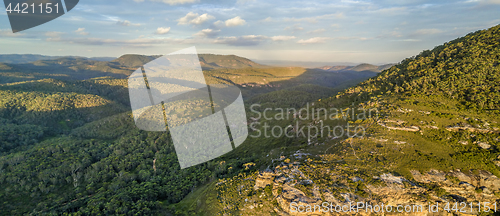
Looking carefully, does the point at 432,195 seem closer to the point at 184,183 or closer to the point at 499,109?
the point at 499,109

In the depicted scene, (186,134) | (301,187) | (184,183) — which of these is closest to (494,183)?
(301,187)

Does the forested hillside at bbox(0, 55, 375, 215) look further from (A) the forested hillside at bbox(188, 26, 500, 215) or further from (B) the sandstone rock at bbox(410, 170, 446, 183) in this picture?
(B) the sandstone rock at bbox(410, 170, 446, 183)

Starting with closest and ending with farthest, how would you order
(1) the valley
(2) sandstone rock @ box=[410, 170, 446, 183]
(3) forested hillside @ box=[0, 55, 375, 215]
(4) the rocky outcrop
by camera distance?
(2) sandstone rock @ box=[410, 170, 446, 183]
(1) the valley
(4) the rocky outcrop
(3) forested hillside @ box=[0, 55, 375, 215]

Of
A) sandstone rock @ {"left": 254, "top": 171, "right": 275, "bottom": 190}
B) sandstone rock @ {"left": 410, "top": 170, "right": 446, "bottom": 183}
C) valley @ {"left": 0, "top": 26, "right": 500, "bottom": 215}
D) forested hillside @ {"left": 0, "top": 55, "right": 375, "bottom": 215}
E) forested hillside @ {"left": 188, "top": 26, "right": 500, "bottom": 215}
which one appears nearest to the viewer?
forested hillside @ {"left": 188, "top": 26, "right": 500, "bottom": 215}

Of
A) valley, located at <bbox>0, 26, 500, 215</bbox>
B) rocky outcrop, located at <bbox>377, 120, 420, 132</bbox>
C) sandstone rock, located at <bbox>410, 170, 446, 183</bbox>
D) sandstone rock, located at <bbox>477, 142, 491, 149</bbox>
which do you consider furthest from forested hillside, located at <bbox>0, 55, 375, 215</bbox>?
sandstone rock, located at <bbox>477, 142, 491, 149</bbox>

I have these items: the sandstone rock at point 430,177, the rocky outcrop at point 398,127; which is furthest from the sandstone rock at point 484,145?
the sandstone rock at point 430,177

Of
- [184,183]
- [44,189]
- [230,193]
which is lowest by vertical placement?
[44,189]

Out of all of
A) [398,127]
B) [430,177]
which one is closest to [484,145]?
[398,127]

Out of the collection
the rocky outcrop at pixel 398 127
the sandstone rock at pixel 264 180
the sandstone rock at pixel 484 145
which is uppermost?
the rocky outcrop at pixel 398 127

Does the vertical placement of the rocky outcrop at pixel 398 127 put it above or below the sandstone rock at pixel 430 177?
above

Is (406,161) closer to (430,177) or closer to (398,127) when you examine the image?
(430,177)

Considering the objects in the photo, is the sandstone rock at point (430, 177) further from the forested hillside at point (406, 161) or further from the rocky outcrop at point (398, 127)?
the rocky outcrop at point (398, 127)
